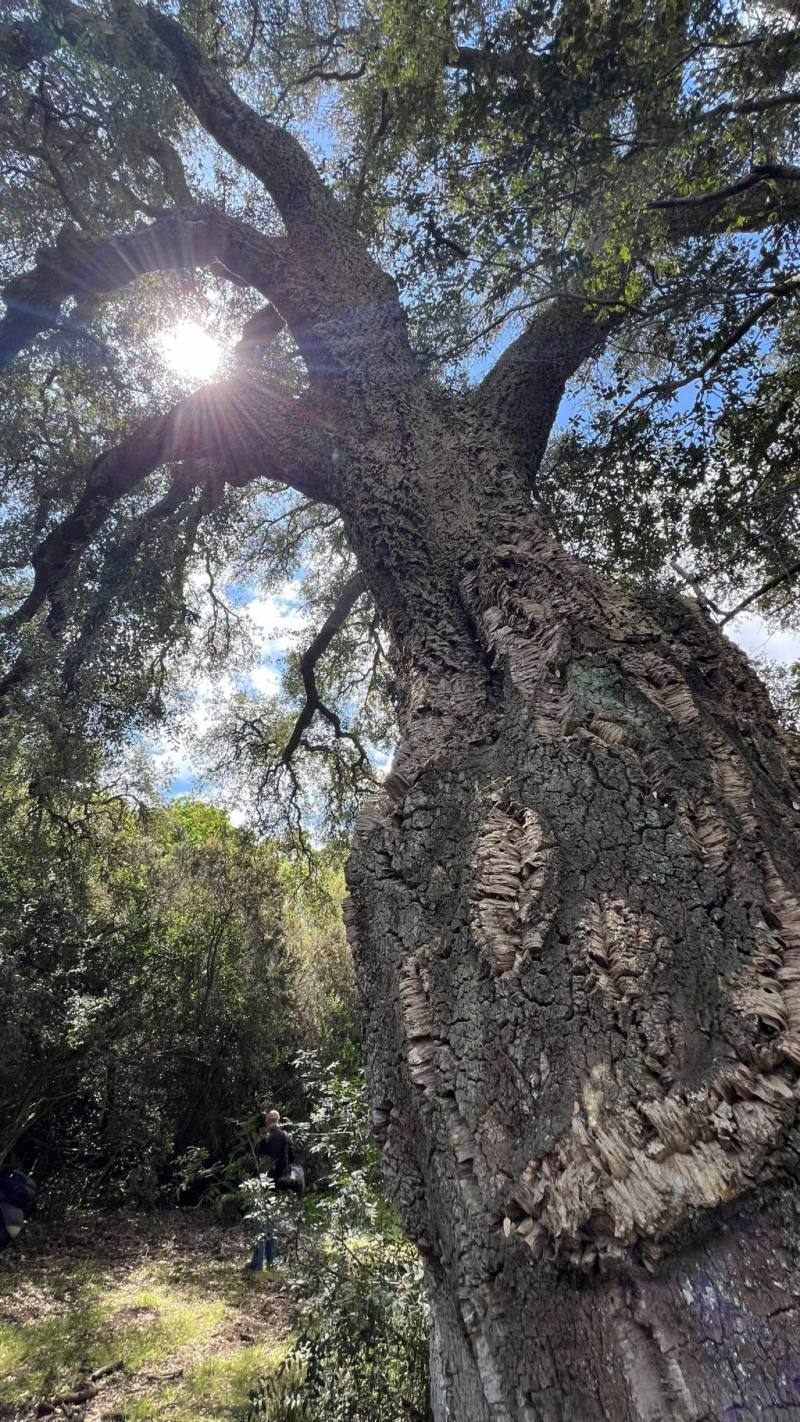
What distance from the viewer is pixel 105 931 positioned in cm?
877

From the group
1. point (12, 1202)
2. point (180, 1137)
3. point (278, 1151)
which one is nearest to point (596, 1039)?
point (278, 1151)

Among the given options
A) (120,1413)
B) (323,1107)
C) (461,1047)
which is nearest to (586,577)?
(461,1047)

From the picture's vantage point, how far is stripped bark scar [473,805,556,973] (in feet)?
4.55

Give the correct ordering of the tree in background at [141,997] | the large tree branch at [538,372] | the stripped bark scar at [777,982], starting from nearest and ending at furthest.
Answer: the stripped bark scar at [777,982]
the large tree branch at [538,372]
the tree in background at [141,997]

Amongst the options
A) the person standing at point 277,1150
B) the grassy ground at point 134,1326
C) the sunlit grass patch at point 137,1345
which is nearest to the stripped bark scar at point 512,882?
the grassy ground at point 134,1326

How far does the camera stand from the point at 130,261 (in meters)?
4.34

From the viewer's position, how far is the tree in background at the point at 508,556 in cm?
105

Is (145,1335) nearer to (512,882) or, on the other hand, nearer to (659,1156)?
(512,882)

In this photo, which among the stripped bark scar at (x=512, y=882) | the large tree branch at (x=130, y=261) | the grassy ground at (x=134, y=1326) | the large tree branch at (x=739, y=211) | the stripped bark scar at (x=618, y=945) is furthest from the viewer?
the large tree branch at (x=130, y=261)

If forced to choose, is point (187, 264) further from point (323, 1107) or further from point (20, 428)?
point (323, 1107)

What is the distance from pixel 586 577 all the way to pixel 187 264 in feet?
12.9

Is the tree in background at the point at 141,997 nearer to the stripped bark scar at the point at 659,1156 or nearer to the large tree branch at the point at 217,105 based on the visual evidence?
the large tree branch at the point at 217,105

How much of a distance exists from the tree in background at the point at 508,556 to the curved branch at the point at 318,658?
1.9 inches

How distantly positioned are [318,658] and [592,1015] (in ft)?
21.5
